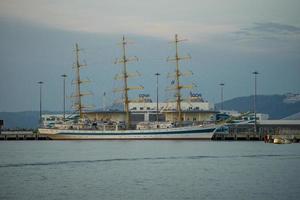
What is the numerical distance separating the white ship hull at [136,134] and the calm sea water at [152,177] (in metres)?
Answer: 49.6

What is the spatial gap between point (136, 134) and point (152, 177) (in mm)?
76983

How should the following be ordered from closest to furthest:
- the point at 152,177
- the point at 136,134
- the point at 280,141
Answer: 1. the point at 152,177
2. the point at 280,141
3. the point at 136,134

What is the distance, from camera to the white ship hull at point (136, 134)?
127062 mm

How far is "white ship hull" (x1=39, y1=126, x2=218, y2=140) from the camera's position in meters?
127

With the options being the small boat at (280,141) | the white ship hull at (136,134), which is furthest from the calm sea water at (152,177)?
the white ship hull at (136,134)

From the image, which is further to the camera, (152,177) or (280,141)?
(280,141)

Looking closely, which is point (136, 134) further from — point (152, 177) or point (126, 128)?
point (152, 177)

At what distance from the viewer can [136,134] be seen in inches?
5221

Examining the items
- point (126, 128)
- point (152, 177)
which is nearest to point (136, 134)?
point (126, 128)

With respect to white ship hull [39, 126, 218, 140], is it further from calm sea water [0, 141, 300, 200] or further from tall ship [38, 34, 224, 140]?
calm sea water [0, 141, 300, 200]

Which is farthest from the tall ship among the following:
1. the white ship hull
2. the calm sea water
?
the calm sea water

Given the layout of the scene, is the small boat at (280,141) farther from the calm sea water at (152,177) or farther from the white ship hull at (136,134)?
the calm sea water at (152,177)

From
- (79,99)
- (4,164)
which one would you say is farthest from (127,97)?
(4,164)

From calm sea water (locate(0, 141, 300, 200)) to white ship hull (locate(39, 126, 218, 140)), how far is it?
49.6 m
